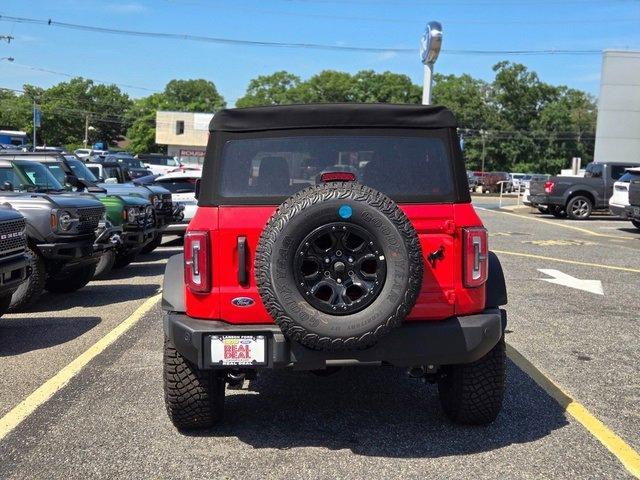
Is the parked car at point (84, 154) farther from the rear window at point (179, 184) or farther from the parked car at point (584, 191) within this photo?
the parked car at point (584, 191)

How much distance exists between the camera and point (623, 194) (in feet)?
65.4

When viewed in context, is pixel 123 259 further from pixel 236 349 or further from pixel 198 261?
pixel 236 349

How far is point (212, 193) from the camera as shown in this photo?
14.2 ft

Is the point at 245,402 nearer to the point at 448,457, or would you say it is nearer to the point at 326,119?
the point at 448,457

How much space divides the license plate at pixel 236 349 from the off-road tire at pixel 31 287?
Result: 15.6 ft

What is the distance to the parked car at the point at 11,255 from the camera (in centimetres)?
683

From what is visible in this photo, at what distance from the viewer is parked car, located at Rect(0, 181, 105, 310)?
8.33 meters

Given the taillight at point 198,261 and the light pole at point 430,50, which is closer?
the taillight at point 198,261

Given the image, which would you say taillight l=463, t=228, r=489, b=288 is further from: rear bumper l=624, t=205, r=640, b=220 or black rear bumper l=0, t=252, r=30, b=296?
rear bumper l=624, t=205, r=640, b=220

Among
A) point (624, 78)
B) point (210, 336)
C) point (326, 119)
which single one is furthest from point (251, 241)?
point (624, 78)

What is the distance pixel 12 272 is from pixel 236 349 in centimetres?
371

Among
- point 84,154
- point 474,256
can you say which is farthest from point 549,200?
point 84,154

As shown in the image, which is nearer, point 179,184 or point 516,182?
point 179,184

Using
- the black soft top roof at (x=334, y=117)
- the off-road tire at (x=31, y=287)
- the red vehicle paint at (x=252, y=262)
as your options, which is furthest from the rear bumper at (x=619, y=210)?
the red vehicle paint at (x=252, y=262)
